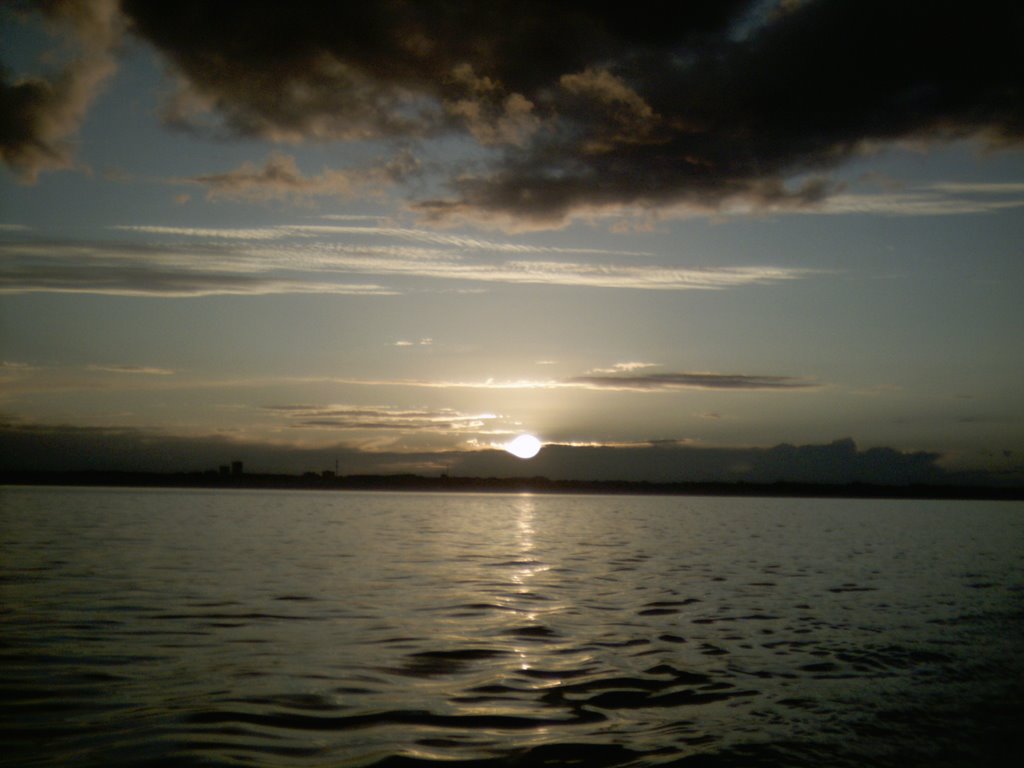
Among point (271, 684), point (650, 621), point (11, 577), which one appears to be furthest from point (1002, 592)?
point (11, 577)

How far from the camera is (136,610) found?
22.7 metres

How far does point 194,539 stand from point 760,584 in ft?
105

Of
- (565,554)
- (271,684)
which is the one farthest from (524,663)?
(565,554)

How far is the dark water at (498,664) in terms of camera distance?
12.0 metres

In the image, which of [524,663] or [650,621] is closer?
[524,663]

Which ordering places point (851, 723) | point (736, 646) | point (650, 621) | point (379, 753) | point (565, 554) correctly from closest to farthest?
point (379, 753), point (851, 723), point (736, 646), point (650, 621), point (565, 554)

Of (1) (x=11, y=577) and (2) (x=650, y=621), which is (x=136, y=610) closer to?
(1) (x=11, y=577)

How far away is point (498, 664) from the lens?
56.4 ft

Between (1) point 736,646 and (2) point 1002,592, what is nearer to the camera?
(1) point 736,646

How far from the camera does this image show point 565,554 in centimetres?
4338

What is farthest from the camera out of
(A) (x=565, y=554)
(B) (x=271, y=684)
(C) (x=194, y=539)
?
(C) (x=194, y=539)

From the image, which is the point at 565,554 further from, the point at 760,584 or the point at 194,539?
the point at 194,539

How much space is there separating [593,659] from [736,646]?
397 cm

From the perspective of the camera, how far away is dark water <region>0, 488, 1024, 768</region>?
12047 millimetres
